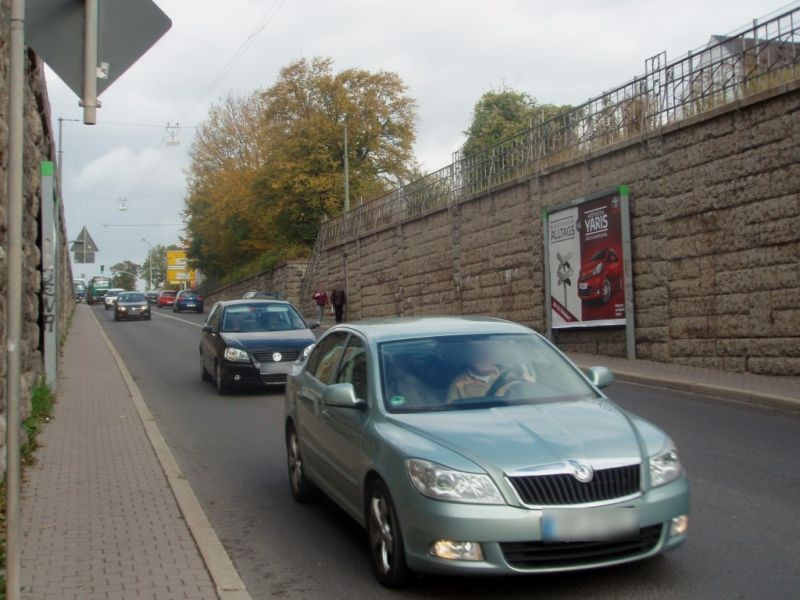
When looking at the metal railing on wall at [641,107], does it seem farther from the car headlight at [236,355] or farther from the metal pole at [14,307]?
the metal pole at [14,307]

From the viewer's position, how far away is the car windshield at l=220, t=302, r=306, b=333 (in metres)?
16.1

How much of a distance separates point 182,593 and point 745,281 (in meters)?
12.7

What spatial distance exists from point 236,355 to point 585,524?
35.7ft

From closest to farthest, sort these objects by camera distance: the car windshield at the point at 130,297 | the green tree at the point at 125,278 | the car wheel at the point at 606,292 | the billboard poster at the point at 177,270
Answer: the car wheel at the point at 606,292 < the car windshield at the point at 130,297 < the billboard poster at the point at 177,270 < the green tree at the point at 125,278

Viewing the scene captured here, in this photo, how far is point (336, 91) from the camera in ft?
162

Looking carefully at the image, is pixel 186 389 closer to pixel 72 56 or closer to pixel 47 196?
pixel 47 196

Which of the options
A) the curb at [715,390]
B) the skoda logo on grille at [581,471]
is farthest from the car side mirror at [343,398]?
the curb at [715,390]

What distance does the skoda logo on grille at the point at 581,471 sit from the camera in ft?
15.0

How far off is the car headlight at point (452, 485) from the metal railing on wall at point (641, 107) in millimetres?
12429

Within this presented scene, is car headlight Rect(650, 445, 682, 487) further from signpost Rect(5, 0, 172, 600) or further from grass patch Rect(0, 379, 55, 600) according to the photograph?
grass patch Rect(0, 379, 55, 600)

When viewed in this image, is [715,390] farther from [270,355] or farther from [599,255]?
[270,355]

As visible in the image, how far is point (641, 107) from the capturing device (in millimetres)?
18516

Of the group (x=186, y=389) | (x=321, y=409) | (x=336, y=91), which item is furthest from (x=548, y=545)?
(x=336, y=91)

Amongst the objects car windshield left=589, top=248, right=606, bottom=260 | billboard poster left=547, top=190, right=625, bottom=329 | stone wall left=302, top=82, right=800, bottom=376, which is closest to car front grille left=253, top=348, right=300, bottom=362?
stone wall left=302, top=82, right=800, bottom=376
